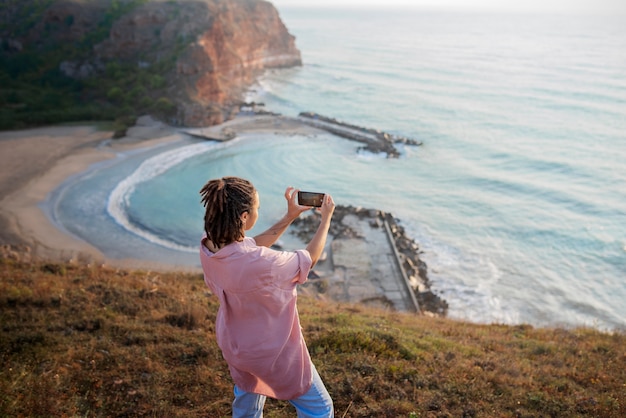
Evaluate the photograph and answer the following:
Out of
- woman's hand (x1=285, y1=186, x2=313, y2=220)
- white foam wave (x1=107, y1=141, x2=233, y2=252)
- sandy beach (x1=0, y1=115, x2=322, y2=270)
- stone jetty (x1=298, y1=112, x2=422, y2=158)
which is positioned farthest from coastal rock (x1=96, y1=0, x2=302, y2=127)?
woman's hand (x1=285, y1=186, x2=313, y2=220)

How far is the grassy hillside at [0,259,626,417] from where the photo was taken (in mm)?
4836

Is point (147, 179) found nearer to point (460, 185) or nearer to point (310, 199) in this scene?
point (460, 185)

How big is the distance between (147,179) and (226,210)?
79.0 ft

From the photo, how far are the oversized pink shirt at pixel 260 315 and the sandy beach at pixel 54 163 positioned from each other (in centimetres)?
1461

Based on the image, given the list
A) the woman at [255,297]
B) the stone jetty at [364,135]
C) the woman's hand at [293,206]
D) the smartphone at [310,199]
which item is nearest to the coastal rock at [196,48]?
the stone jetty at [364,135]

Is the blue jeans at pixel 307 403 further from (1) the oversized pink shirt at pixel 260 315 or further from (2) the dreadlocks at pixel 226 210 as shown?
(2) the dreadlocks at pixel 226 210

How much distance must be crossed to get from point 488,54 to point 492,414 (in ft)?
274

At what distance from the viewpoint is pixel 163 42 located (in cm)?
4044

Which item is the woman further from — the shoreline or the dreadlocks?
the shoreline

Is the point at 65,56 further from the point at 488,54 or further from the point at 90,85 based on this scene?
the point at 488,54

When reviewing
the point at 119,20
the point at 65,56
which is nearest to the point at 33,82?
the point at 65,56

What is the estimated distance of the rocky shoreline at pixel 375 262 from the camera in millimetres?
15289

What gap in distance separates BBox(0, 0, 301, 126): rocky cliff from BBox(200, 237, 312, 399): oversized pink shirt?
3268cm

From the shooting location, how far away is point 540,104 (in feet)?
146
